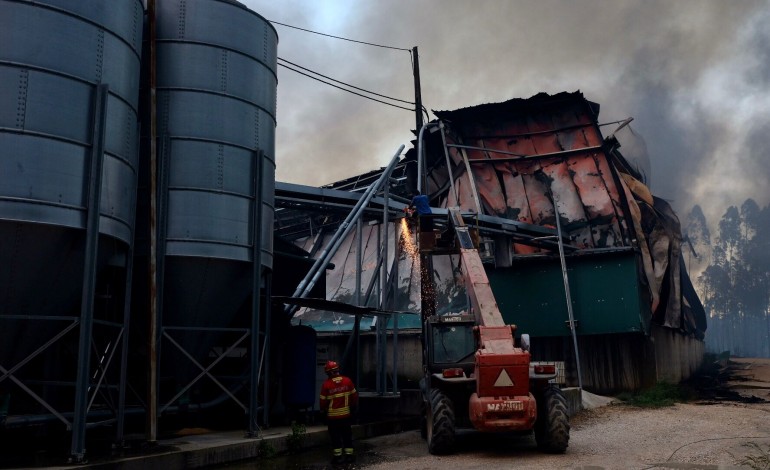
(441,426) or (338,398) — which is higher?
(338,398)

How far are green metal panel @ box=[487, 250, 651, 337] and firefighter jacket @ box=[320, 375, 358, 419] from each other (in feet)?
43.0

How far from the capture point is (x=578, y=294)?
73.0 feet

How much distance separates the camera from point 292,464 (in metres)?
10.8

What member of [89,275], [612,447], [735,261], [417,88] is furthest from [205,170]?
[735,261]

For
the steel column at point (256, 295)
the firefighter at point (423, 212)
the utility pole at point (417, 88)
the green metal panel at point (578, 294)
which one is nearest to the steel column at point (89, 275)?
the steel column at point (256, 295)

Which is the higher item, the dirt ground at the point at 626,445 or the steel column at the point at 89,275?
the steel column at the point at 89,275

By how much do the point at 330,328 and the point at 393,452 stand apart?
13.2 m

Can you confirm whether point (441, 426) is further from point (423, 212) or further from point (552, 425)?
point (423, 212)

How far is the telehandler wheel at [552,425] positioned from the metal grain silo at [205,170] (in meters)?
6.06

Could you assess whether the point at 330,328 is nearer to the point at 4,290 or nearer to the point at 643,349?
the point at 643,349

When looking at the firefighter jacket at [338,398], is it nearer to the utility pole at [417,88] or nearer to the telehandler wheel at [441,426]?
the telehandler wheel at [441,426]

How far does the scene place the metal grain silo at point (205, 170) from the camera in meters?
11.7

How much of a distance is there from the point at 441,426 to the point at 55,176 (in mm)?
7245

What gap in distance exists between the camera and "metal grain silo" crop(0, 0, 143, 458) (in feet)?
29.6
